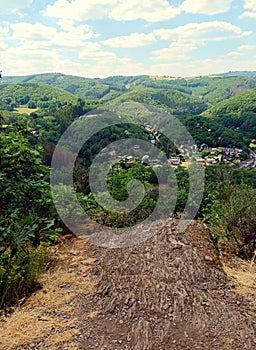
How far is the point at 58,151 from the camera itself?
1362 centimetres

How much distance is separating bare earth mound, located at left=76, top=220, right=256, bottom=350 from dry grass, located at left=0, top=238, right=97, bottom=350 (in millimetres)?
151

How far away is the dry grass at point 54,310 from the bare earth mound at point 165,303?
0.15 m

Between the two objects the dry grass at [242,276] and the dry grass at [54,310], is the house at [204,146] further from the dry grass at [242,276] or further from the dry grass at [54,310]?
the dry grass at [54,310]

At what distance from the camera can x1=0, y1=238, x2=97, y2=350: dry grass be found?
3.09 m

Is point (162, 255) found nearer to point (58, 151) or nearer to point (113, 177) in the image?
point (113, 177)

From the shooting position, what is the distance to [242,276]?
4.51m

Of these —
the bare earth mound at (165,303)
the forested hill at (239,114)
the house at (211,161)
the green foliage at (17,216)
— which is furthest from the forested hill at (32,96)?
the bare earth mound at (165,303)

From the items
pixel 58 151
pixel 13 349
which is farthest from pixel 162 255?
pixel 58 151

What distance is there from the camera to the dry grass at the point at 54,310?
3.09 metres

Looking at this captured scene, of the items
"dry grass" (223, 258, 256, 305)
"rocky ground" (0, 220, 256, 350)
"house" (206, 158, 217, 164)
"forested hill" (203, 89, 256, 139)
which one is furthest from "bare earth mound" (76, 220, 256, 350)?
"forested hill" (203, 89, 256, 139)

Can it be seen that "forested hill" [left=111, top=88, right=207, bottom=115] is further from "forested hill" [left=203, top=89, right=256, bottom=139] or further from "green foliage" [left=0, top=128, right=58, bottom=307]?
"green foliage" [left=0, top=128, right=58, bottom=307]

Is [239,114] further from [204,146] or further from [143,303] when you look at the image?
[143,303]

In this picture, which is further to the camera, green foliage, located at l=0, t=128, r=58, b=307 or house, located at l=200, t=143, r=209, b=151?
house, located at l=200, t=143, r=209, b=151

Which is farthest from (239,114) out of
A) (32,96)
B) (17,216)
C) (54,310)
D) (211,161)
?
(54,310)
